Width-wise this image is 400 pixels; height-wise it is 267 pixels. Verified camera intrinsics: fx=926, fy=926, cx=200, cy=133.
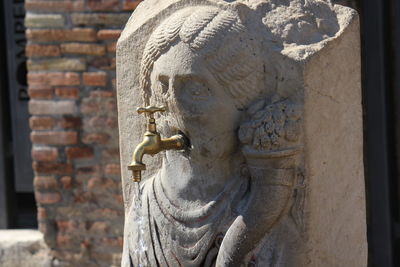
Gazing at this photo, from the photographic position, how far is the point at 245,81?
8.64ft

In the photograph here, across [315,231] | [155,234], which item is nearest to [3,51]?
[155,234]

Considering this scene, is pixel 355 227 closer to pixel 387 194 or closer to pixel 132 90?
pixel 132 90

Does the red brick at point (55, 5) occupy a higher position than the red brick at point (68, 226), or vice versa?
the red brick at point (55, 5)

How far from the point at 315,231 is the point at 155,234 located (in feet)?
1.58

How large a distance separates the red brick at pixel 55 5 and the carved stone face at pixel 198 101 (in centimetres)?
158

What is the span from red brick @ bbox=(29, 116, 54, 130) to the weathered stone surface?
0.57 metres

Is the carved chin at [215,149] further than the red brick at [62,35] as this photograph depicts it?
No

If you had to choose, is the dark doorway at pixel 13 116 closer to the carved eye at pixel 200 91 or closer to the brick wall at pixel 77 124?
A: the brick wall at pixel 77 124

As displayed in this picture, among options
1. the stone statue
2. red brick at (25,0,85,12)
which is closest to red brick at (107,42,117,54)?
red brick at (25,0,85,12)

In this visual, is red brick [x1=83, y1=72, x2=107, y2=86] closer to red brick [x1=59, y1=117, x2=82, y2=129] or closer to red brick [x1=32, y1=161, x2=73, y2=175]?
red brick [x1=59, y1=117, x2=82, y2=129]

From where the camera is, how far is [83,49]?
13.8 feet

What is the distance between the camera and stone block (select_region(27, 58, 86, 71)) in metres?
4.22

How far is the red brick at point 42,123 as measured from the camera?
4.29m

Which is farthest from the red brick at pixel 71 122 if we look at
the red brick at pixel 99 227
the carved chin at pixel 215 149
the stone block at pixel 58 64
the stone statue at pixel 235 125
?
the carved chin at pixel 215 149
